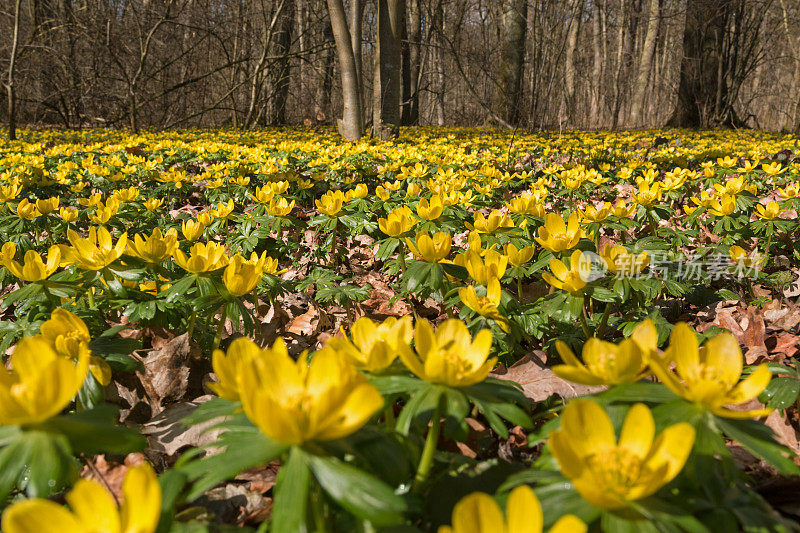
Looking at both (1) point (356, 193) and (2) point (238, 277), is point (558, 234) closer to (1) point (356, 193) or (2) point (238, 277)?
(2) point (238, 277)

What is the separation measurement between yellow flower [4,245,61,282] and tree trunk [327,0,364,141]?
882 cm


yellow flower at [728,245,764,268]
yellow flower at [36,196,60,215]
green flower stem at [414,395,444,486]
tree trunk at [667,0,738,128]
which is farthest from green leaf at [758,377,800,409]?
tree trunk at [667,0,738,128]

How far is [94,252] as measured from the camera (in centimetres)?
179

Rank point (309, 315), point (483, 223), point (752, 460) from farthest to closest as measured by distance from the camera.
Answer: point (309, 315) < point (483, 223) < point (752, 460)

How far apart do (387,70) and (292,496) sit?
12.1 metres

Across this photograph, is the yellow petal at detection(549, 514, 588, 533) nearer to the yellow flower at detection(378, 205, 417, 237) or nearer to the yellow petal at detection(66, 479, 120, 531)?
the yellow petal at detection(66, 479, 120, 531)

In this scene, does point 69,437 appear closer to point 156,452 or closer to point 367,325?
point 367,325

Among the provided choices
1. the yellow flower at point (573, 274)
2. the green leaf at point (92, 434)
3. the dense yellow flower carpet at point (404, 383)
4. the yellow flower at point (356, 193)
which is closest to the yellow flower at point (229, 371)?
the dense yellow flower carpet at point (404, 383)

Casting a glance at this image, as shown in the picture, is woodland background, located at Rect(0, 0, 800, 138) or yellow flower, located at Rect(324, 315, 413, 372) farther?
woodland background, located at Rect(0, 0, 800, 138)

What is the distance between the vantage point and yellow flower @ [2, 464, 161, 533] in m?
0.68

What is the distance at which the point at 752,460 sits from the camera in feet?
4.56

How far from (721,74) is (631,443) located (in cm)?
1785

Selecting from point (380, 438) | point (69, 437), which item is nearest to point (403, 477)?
point (380, 438)

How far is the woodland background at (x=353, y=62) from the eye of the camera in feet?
37.7
